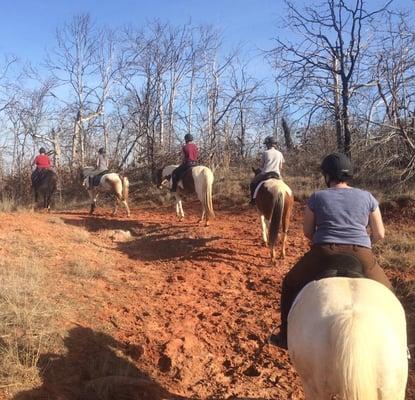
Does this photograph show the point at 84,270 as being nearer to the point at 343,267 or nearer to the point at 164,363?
the point at 164,363

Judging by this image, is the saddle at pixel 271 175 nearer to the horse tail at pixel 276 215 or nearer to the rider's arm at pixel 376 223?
the horse tail at pixel 276 215

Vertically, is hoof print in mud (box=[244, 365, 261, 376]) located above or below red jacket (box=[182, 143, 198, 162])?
below

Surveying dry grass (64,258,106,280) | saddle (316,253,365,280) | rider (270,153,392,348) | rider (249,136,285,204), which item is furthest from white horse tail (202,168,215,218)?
saddle (316,253,365,280)

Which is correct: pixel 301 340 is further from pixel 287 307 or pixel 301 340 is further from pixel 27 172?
pixel 27 172

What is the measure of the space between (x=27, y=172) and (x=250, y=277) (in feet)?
61.4

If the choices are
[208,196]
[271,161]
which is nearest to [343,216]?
[271,161]

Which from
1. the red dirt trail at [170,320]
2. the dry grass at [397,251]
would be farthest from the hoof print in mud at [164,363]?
the dry grass at [397,251]

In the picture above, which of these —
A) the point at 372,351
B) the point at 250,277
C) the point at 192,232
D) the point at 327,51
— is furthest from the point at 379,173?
the point at 372,351

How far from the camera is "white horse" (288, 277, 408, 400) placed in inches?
115

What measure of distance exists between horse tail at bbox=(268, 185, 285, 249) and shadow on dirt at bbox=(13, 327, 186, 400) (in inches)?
171

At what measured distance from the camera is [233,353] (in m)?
5.80

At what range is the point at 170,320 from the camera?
654 centimetres

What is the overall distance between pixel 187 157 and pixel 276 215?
5490 mm

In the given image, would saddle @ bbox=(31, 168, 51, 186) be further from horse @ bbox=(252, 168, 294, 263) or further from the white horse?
the white horse
